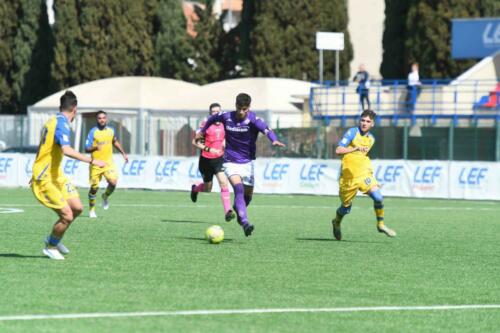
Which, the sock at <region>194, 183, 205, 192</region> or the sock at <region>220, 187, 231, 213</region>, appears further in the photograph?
the sock at <region>194, 183, 205, 192</region>

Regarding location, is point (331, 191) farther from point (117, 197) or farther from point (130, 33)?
point (130, 33)

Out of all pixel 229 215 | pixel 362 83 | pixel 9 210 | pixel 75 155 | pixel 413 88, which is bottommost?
pixel 9 210

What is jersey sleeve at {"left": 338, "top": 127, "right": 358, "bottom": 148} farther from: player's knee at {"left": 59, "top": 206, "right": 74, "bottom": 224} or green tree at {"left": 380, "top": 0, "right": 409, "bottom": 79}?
green tree at {"left": 380, "top": 0, "right": 409, "bottom": 79}

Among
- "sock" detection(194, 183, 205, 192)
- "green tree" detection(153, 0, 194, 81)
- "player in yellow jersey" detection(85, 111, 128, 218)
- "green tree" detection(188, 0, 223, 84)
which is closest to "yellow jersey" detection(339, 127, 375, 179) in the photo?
"sock" detection(194, 183, 205, 192)

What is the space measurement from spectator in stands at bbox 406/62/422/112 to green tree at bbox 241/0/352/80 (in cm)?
1338

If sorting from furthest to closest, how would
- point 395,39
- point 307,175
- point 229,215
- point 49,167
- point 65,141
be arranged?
point 395,39, point 307,175, point 229,215, point 49,167, point 65,141

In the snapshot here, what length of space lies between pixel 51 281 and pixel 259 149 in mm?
29707

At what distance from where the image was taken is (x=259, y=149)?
137 ft

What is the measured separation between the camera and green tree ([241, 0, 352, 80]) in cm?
5784

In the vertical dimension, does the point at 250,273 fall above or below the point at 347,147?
below

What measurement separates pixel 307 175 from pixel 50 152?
892 inches

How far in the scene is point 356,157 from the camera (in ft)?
59.6

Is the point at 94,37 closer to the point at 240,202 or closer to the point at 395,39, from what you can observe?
the point at 395,39

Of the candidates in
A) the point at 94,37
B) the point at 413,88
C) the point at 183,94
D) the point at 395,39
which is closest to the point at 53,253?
the point at 413,88
